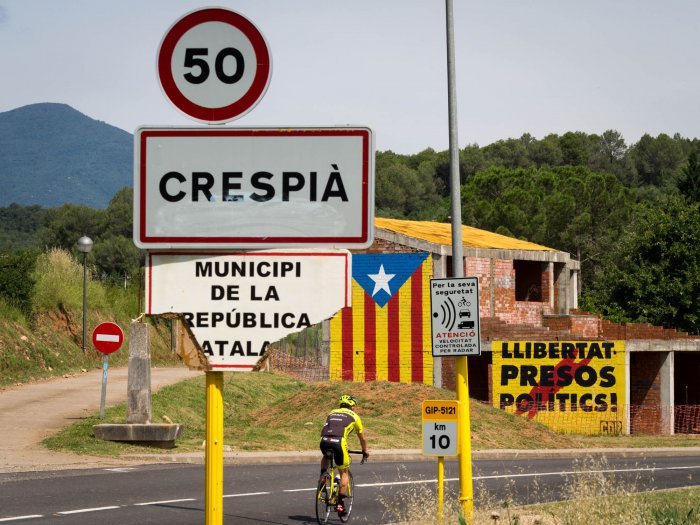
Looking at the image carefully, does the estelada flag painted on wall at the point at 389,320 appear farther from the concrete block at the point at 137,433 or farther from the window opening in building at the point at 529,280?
the concrete block at the point at 137,433

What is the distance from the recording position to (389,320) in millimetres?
40781

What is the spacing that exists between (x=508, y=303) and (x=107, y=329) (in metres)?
22.7

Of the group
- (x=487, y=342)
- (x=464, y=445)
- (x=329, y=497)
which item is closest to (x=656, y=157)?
(x=487, y=342)

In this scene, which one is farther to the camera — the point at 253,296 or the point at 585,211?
the point at 585,211

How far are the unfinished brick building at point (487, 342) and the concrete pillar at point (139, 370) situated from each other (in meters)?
16.4

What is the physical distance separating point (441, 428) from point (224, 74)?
9508 millimetres

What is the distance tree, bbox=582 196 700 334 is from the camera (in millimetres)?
58375

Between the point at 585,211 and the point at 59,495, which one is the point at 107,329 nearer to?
the point at 59,495

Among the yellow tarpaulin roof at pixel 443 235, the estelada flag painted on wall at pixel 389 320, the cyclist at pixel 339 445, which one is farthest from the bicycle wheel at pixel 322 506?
the yellow tarpaulin roof at pixel 443 235

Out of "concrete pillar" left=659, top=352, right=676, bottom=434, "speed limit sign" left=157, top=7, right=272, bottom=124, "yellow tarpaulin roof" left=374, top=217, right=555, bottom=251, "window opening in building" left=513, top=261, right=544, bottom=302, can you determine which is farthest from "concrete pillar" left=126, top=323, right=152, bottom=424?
"window opening in building" left=513, top=261, right=544, bottom=302

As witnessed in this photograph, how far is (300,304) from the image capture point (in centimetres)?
406

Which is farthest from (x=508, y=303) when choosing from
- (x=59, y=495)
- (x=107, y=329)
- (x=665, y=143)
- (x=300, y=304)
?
(x=665, y=143)

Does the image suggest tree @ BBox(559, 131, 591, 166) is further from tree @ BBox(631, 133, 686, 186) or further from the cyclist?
the cyclist

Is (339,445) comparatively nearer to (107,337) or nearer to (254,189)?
(107,337)
